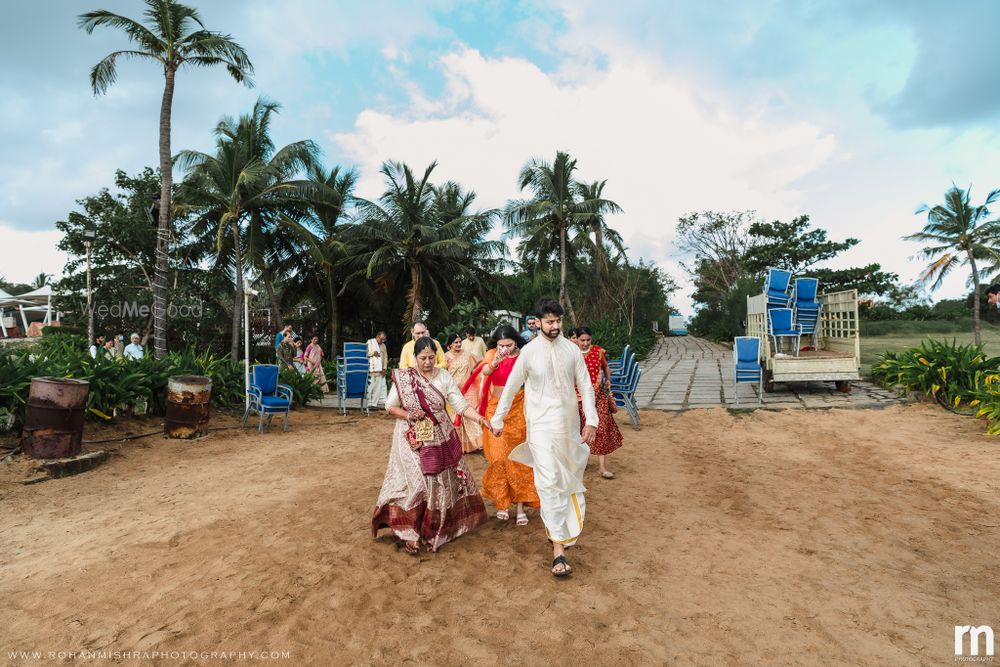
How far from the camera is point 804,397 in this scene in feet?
34.2

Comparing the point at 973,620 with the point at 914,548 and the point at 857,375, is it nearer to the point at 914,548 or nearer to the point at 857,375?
the point at 914,548

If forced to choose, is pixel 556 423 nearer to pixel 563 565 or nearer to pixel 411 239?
pixel 563 565

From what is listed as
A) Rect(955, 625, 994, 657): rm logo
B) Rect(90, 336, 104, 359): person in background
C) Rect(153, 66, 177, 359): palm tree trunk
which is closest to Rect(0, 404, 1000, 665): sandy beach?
Rect(955, 625, 994, 657): rm logo

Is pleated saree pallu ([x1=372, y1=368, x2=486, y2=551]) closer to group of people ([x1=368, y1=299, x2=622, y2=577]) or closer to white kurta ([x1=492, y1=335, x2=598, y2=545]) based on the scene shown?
group of people ([x1=368, y1=299, x2=622, y2=577])

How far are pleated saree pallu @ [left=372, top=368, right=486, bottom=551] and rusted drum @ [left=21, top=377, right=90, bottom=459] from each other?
4.46 metres

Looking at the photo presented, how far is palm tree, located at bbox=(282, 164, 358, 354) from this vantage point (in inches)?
785

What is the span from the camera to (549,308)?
3.88 m

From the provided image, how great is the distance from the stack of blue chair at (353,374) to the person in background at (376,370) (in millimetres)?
145

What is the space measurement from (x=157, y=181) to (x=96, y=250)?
3.44m

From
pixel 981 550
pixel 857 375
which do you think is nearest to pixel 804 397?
pixel 857 375

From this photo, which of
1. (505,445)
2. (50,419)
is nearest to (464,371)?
(505,445)

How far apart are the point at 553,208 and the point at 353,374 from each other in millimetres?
15829

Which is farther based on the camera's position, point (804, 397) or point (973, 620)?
point (804, 397)

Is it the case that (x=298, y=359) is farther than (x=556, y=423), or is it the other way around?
(x=298, y=359)
